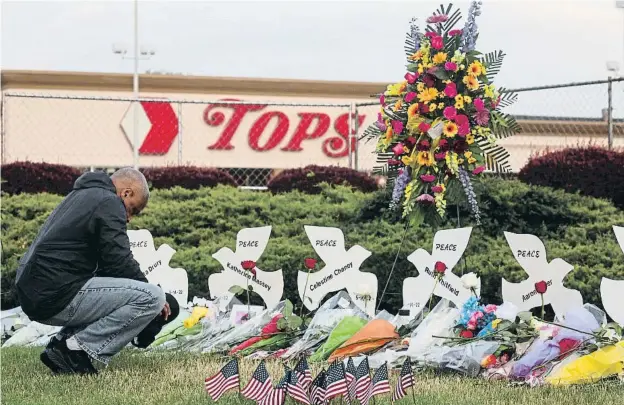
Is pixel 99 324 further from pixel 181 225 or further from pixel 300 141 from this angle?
pixel 300 141

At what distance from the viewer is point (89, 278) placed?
18.1 ft

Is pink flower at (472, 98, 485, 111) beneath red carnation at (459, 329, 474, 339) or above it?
above

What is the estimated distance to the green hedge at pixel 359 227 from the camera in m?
7.39

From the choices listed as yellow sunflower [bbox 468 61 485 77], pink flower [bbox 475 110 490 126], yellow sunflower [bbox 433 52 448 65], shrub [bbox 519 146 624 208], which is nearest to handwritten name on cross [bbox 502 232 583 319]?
pink flower [bbox 475 110 490 126]

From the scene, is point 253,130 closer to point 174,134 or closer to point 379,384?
point 174,134

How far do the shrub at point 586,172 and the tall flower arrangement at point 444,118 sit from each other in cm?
250

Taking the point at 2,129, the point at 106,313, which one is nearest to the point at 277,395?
the point at 106,313

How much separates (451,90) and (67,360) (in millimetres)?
2907

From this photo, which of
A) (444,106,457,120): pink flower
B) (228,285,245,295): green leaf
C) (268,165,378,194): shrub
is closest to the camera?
(444,106,457,120): pink flower

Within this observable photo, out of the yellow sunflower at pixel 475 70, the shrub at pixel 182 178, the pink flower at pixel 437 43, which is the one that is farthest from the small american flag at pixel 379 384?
the shrub at pixel 182 178

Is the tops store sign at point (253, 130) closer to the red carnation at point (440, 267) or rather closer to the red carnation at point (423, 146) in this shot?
→ the red carnation at point (423, 146)

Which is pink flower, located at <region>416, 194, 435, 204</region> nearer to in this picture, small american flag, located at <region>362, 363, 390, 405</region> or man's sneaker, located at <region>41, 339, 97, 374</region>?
man's sneaker, located at <region>41, 339, 97, 374</region>

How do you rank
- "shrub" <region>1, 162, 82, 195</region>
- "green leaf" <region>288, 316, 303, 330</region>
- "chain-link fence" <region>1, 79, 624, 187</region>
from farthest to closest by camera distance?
"chain-link fence" <region>1, 79, 624, 187</region> → "shrub" <region>1, 162, 82, 195</region> → "green leaf" <region>288, 316, 303, 330</region>

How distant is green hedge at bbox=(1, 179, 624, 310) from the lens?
7.39m
